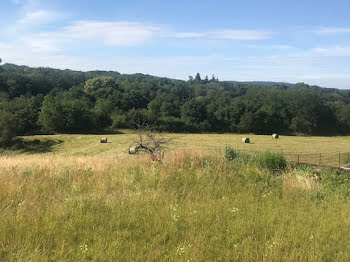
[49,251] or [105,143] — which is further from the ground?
[49,251]

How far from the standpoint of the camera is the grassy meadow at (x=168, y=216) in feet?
10.9

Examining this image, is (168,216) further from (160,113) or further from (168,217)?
(160,113)

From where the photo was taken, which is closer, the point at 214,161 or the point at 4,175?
the point at 4,175

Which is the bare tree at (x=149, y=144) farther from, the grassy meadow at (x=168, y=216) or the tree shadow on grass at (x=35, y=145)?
the tree shadow on grass at (x=35, y=145)

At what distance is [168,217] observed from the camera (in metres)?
4.19

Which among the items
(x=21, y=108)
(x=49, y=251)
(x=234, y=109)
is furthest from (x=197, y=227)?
(x=234, y=109)

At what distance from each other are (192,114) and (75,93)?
36222mm

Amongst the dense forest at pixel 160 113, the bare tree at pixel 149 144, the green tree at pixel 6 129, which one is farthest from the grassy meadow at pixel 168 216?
the dense forest at pixel 160 113

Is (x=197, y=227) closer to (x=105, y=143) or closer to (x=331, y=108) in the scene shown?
(x=105, y=143)

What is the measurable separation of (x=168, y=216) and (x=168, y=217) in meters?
0.04

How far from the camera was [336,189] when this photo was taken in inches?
258

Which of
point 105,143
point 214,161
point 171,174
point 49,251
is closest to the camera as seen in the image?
point 49,251

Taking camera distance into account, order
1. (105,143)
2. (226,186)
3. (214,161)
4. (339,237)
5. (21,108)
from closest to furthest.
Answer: (339,237)
(226,186)
(214,161)
(105,143)
(21,108)

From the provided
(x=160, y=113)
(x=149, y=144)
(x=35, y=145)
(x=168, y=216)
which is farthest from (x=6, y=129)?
(x=168, y=216)
